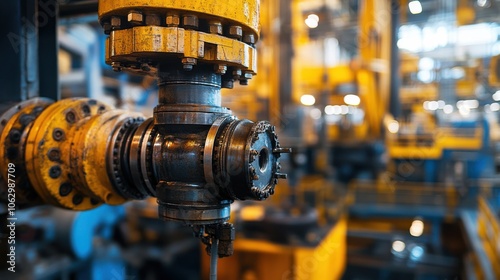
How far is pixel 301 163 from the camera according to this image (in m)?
5.08

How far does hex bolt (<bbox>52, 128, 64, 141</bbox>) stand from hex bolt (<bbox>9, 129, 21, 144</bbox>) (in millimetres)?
114

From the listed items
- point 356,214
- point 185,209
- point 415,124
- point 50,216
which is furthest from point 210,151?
point 415,124

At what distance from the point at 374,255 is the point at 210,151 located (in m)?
5.65

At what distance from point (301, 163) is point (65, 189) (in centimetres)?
425

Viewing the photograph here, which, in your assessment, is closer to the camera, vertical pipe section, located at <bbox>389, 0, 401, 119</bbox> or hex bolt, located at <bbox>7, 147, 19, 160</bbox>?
hex bolt, located at <bbox>7, 147, 19, 160</bbox>

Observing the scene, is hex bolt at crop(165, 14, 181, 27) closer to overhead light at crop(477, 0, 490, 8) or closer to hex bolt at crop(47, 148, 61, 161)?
hex bolt at crop(47, 148, 61, 161)

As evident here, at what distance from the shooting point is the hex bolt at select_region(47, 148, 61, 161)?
1007 millimetres

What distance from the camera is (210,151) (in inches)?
33.4

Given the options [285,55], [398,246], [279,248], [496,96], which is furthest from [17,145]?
[398,246]

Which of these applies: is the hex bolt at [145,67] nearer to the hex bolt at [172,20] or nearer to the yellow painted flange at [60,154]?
the hex bolt at [172,20]

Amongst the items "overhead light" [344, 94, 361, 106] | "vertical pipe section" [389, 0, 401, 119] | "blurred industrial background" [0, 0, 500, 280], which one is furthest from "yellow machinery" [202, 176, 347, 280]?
"overhead light" [344, 94, 361, 106]

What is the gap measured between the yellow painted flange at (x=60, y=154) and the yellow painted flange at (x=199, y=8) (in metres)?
0.34

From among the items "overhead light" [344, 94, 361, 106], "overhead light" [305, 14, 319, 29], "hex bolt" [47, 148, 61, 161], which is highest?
"overhead light" [305, 14, 319, 29]

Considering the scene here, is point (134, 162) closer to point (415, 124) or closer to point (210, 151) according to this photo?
point (210, 151)
